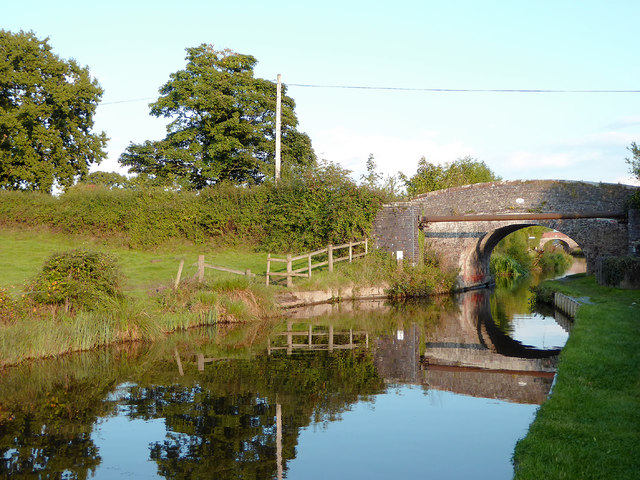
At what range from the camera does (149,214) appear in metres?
28.1

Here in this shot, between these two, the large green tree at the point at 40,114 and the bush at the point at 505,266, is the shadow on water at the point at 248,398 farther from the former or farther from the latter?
the bush at the point at 505,266

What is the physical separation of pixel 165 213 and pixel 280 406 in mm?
21154

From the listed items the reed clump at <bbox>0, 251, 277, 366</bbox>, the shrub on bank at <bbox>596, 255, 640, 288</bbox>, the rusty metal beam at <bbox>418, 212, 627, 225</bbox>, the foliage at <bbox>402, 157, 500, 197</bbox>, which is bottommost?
the reed clump at <bbox>0, 251, 277, 366</bbox>

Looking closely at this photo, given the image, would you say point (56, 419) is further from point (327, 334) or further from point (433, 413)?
point (327, 334)

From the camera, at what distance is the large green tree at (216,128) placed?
3148 centimetres

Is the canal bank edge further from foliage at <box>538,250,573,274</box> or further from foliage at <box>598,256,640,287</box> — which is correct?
foliage at <box>538,250,573,274</box>

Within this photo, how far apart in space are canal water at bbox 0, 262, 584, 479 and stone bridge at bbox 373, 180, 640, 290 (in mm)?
10487

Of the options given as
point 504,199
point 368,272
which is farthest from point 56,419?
point 504,199

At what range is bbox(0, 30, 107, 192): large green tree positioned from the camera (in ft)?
96.9

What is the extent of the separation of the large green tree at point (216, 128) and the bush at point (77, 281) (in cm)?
1815

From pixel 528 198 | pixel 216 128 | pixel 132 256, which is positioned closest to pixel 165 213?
pixel 132 256

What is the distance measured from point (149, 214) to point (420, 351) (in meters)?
18.7

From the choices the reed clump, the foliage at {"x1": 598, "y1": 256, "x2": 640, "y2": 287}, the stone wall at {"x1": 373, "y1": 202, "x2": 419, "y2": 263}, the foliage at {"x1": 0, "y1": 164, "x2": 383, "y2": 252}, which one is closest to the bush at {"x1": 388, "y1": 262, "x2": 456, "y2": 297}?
the stone wall at {"x1": 373, "y1": 202, "x2": 419, "y2": 263}

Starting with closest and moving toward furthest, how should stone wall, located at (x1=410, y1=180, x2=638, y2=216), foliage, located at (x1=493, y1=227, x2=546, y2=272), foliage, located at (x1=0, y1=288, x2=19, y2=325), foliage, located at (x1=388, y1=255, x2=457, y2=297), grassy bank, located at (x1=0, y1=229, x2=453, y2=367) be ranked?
foliage, located at (x1=0, y1=288, x2=19, y2=325)
grassy bank, located at (x1=0, y1=229, x2=453, y2=367)
foliage, located at (x1=388, y1=255, x2=457, y2=297)
stone wall, located at (x1=410, y1=180, x2=638, y2=216)
foliage, located at (x1=493, y1=227, x2=546, y2=272)
